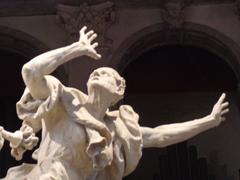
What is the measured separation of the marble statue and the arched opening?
7.26m

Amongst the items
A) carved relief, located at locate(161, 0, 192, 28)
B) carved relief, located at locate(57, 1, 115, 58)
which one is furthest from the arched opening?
carved relief, located at locate(57, 1, 115, 58)

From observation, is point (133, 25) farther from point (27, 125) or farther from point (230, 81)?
point (27, 125)

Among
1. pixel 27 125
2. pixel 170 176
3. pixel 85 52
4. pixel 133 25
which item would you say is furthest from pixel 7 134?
pixel 170 176

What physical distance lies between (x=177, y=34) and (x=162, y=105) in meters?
2.56

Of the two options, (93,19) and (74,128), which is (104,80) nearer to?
(74,128)

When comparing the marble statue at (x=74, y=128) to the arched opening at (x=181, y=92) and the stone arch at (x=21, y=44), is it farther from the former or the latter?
the arched opening at (x=181, y=92)

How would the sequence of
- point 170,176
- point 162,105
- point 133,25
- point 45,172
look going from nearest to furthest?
point 45,172
point 133,25
point 170,176
point 162,105

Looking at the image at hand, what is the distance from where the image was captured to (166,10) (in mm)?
10539

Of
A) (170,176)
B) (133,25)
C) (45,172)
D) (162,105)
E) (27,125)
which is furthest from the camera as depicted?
(162,105)

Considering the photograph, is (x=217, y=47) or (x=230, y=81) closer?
(x=217, y=47)

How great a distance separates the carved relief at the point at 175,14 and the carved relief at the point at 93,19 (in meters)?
0.85

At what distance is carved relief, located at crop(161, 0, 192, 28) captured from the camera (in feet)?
34.3

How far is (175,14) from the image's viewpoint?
34.3 ft

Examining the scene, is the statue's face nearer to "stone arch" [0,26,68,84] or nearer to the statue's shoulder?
the statue's shoulder
